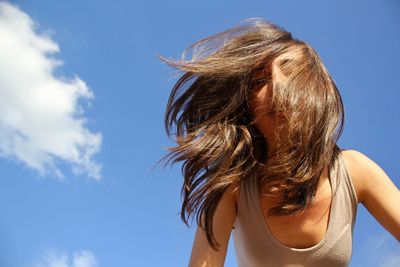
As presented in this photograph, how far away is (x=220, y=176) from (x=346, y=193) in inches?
21.8

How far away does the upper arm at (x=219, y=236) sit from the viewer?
1.60 meters

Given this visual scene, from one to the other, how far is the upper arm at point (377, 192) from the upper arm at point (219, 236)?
0.55 m

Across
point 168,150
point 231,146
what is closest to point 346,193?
point 231,146

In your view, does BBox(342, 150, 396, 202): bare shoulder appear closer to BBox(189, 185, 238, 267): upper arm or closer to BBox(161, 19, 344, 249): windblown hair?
BBox(161, 19, 344, 249): windblown hair

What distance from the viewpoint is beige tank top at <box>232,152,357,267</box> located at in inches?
61.1

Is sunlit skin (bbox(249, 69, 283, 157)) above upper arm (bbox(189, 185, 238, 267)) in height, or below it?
above

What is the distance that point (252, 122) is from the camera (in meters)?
1.77

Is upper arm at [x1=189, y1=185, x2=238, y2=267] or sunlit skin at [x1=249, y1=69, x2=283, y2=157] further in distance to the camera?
sunlit skin at [x1=249, y1=69, x2=283, y2=157]

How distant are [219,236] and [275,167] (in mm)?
387

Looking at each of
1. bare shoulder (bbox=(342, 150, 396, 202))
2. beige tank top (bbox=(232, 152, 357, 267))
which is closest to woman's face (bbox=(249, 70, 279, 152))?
beige tank top (bbox=(232, 152, 357, 267))

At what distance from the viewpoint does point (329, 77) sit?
1.84m

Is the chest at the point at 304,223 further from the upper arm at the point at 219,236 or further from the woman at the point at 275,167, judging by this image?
the upper arm at the point at 219,236

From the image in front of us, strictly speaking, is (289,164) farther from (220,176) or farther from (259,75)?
(259,75)

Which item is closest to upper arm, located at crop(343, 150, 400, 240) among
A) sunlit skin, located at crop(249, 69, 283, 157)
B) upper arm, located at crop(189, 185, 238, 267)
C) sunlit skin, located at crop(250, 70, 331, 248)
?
sunlit skin, located at crop(250, 70, 331, 248)
